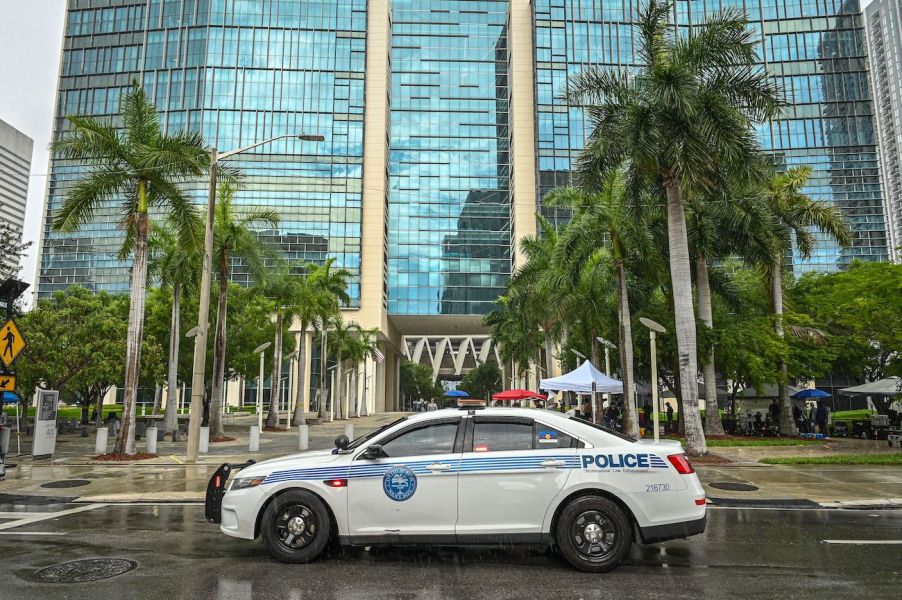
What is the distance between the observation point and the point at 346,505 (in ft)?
20.0

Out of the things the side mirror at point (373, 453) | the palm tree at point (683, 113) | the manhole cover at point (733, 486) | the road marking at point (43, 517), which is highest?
the palm tree at point (683, 113)

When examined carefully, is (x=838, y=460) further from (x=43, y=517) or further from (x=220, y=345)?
(x=220, y=345)

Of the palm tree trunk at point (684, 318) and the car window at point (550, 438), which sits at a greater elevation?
the palm tree trunk at point (684, 318)

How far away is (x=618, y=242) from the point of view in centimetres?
2314

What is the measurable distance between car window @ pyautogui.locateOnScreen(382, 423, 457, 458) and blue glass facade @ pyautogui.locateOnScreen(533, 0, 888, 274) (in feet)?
219

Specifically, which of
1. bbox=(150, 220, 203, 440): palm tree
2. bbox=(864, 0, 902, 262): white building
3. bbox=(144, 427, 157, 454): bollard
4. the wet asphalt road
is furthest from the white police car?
bbox=(864, 0, 902, 262): white building

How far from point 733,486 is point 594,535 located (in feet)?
24.3

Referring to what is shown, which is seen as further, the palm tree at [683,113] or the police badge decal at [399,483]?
the palm tree at [683,113]

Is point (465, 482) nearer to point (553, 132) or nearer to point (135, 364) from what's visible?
point (135, 364)

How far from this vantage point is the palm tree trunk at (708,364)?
883 inches

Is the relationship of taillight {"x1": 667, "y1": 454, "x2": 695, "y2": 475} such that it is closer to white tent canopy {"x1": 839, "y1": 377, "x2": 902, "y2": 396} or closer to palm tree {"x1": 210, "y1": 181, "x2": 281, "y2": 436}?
palm tree {"x1": 210, "y1": 181, "x2": 281, "y2": 436}

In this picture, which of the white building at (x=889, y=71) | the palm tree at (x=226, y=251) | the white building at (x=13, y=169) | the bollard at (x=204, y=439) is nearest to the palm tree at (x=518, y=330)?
the palm tree at (x=226, y=251)

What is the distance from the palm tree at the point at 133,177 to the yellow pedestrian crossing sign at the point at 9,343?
3.12 metres

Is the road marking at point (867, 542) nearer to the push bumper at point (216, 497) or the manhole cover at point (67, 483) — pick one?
the push bumper at point (216, 497)
